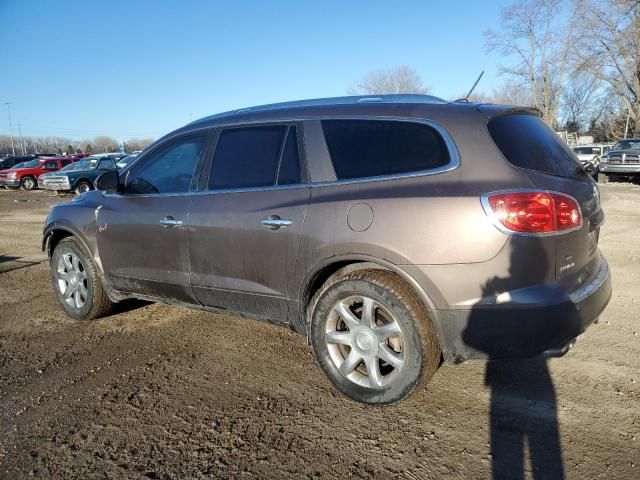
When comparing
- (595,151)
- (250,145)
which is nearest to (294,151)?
(250,145)

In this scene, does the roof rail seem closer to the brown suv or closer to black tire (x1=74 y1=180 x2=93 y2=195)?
the brown suv

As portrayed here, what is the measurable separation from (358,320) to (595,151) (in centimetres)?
3329

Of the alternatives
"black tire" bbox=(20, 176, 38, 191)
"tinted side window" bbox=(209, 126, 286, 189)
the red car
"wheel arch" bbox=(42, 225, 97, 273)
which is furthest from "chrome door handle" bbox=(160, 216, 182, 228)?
"black tire" bbox=(20, 176, 38, 191)

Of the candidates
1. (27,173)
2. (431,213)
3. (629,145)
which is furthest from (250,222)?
(27,173)

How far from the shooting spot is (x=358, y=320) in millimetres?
3115

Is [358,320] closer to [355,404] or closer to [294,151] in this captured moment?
[355,404]

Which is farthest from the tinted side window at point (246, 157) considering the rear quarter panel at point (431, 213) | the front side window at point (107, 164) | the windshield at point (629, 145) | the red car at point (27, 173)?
the red car at point (27, 173)

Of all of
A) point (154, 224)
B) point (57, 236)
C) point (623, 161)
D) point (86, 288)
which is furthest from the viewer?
point (623, 161)

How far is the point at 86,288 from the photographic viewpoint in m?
4.71

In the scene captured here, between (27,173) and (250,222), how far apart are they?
88.0 ft

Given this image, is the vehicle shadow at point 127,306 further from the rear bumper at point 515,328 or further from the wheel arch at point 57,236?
the rear bumper at point 515,328

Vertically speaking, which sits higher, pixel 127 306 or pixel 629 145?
pixel 629 145

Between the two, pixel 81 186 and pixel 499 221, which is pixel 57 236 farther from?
pixel 81 186

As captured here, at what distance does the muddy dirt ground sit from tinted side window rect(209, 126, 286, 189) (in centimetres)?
132
